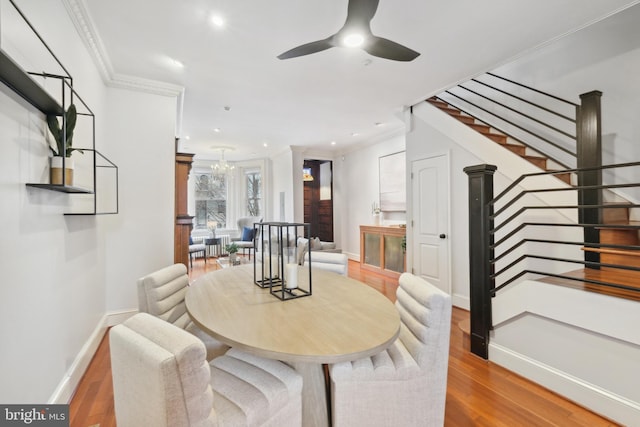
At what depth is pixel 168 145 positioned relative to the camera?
3.32 m

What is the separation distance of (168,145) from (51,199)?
179 centimetres

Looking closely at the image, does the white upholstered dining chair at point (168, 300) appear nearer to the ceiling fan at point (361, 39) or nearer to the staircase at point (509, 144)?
the ceiling fan at point (361, 39)

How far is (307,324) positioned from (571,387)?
1887 millimetres

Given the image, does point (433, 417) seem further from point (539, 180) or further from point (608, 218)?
point (608, 218)

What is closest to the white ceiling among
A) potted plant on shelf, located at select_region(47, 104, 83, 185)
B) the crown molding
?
the crown molding

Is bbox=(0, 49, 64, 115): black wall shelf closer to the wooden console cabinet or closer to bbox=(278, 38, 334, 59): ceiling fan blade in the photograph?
bbox=(278, 38, 334, 59): ceiling fan blade

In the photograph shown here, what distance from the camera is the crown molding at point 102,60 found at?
2052 mm

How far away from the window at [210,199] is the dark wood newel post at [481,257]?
22.5 feet

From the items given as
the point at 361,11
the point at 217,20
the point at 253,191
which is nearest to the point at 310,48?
the point at 361,11

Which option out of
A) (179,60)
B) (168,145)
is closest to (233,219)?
(168,145)

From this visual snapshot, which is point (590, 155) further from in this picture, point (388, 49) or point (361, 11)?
point (361, 11)

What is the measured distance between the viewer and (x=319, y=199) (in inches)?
331

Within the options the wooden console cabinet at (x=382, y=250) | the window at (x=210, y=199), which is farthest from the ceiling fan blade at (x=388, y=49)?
the window at (x=210, y=199)

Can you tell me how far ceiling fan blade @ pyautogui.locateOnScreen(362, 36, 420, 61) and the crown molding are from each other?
203 cm
